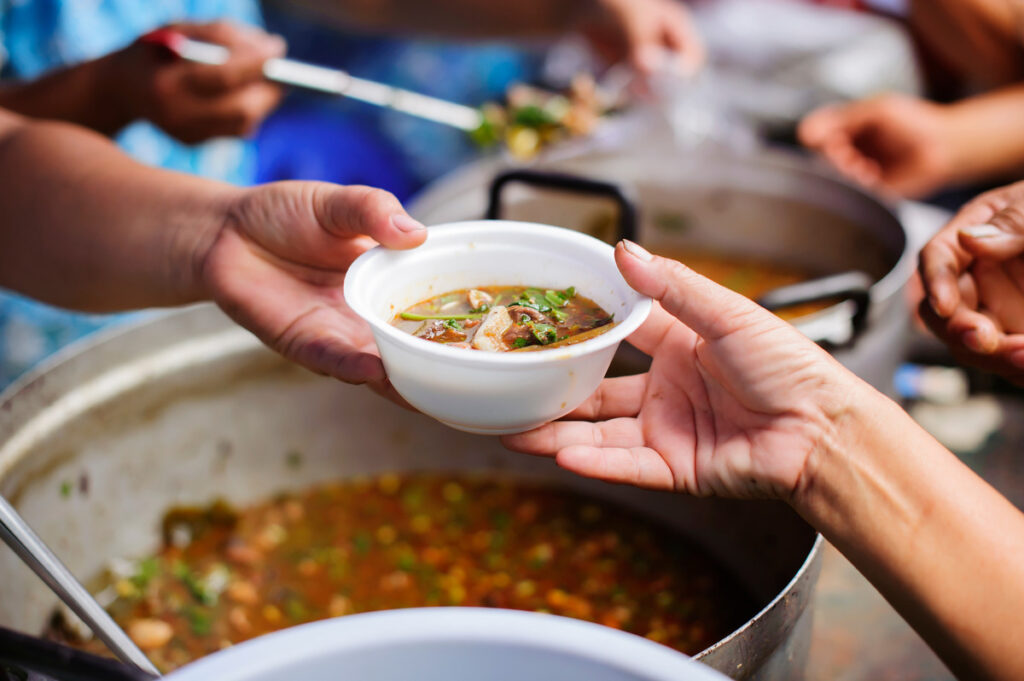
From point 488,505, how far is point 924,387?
188 centimetres

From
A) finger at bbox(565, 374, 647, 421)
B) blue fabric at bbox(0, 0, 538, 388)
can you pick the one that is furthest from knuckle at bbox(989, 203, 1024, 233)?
blue fabric at bbox(0, 0, 538, 388)

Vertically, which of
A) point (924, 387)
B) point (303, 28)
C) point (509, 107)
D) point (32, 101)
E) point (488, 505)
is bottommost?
point (924, 387)

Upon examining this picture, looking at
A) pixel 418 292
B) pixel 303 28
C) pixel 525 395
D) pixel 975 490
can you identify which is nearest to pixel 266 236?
pixel 418 292

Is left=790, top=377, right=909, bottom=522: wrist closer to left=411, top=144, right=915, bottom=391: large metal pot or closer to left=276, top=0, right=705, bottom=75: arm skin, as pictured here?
left=411, top=144, right=915, bottom=391: large metal pot

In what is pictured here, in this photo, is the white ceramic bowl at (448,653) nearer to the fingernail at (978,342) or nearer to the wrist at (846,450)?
the wrist at (846,450)

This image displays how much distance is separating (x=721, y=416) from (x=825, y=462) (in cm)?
20

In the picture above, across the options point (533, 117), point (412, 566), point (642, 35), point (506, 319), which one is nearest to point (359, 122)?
point (533, 117)

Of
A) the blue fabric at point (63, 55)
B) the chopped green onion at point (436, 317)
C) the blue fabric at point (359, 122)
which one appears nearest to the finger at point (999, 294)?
the chopped green onion at point (436, 317)

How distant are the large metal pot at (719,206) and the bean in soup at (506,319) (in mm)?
1014

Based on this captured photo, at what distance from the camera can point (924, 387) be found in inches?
116

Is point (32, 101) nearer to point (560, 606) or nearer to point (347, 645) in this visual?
point (560, 606)

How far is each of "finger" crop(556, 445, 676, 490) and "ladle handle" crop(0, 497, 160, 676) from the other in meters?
0.67

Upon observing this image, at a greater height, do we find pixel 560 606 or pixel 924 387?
pixel 560 606

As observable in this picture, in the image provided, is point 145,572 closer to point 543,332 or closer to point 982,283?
point 543,332
